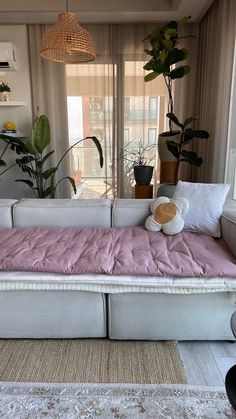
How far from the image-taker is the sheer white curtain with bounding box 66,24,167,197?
3820 millimetres

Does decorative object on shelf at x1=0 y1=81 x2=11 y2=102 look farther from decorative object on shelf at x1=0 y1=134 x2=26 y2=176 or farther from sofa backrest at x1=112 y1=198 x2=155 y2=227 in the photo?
sofa backrest at x1=112 y1=198 x2=155 y2=227

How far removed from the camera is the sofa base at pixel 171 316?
1.54 meters

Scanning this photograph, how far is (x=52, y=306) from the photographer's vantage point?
5.16 ft

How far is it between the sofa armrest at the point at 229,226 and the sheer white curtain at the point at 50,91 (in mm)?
2750

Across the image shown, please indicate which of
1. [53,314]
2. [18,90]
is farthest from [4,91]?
[53,314]

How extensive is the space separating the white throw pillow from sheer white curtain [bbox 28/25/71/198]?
2.57 m

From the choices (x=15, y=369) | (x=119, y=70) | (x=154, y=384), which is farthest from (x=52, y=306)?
(x=119, y=70)

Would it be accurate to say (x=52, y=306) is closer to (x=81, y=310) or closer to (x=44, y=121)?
(x=81, y=310)

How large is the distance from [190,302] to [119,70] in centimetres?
334

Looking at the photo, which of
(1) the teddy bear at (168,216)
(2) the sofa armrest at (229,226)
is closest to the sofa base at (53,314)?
(1) the teddy bear at (168,216)

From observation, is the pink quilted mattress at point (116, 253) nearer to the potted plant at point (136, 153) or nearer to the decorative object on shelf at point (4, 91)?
the potted plant at point (136, 153)

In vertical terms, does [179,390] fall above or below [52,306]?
below

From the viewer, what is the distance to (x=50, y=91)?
3.93m

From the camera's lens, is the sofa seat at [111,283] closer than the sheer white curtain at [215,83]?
Yes
